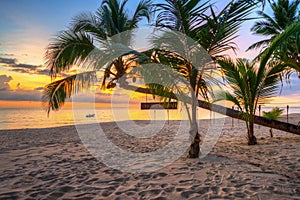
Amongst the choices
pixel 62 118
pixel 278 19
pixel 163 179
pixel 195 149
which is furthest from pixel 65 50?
pixel 62 118

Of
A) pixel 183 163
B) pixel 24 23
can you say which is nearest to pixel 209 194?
pixel 183 163

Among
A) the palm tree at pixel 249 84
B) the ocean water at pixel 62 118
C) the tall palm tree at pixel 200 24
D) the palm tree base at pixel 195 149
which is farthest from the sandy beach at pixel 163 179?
the ocean water at pixel 62 118

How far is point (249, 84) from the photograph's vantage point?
6.71 metres

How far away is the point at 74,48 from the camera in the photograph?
6.34 m

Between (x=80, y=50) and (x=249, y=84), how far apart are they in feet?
16.7

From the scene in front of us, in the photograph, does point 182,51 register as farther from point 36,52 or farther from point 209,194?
point 36,52

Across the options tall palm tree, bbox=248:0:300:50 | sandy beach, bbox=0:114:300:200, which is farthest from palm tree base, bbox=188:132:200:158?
tall palm tree, bbox=248:0:300:50

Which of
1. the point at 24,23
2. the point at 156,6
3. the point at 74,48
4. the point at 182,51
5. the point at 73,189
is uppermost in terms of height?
the point at 24,23

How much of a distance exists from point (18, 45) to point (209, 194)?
1073 cm

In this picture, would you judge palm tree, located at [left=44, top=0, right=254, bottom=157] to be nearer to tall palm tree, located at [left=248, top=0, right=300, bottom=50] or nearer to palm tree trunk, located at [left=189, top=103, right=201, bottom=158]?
palm tree trunk, located at [left=189, top=103, right=201, bottom=158]

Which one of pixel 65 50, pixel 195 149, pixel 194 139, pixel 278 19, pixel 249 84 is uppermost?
pixel 278 19

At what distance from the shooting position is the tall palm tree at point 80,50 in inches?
241

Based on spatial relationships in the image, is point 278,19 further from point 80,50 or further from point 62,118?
point 62,118

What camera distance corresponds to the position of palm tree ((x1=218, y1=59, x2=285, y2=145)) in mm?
6477
